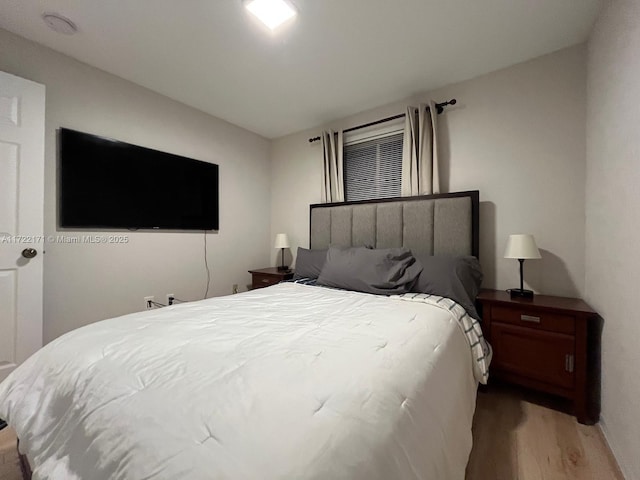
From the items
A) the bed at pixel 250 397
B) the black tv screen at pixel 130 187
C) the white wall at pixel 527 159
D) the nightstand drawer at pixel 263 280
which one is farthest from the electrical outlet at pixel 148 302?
the white wall at pixel 527 159

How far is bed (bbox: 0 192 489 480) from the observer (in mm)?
562

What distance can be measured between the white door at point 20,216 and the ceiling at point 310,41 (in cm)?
54

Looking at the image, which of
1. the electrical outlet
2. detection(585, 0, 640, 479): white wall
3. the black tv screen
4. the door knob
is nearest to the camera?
detection(585, 0, 640, 479): white wall

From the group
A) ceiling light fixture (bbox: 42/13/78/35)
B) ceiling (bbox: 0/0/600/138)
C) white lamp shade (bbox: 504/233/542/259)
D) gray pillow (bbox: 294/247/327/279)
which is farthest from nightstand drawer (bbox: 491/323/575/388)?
ceiling light fixture (bbox: 42/13/78/35)

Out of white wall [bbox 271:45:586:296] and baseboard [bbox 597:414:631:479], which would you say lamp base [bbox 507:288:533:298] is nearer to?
white wall [bbox 271:45:586:296]

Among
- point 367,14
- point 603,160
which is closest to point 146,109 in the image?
point 367,14

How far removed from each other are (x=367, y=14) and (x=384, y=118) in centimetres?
121

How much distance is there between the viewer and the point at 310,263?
8.91 feet

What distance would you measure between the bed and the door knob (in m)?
1.14

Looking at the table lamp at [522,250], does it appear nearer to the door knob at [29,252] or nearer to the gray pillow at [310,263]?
the gray pillow at [310,263]

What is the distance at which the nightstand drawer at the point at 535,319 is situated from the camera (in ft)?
5.35

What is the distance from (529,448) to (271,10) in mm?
2919

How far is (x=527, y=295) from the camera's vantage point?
1.93 meters

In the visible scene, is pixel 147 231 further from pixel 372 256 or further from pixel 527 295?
pixel 527 295
